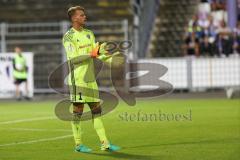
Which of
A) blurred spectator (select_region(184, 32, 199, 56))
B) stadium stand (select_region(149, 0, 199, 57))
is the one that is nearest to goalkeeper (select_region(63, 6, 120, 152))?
blurred spectator (select_region(184, 32, 199, 56))

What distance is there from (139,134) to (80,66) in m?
2.91

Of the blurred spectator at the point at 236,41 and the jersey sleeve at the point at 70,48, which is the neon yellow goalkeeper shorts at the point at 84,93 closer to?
the jersey sleeve at the point at 70,48

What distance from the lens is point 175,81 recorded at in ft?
90.3

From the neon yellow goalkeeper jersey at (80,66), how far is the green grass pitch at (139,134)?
2.94 feet

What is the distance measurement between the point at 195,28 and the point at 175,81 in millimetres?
2654

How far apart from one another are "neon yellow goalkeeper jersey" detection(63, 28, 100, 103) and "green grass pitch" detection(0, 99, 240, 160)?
90cm

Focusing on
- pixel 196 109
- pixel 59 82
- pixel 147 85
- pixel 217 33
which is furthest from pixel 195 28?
pixel 196 109

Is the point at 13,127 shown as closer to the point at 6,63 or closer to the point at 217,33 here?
the point at 6,63

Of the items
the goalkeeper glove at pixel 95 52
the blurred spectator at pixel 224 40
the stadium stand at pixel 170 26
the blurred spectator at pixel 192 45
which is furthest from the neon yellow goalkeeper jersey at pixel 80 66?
the stadium stand at pixel 170 26

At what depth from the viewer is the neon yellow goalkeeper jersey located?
10.8 metres

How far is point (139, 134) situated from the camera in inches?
524

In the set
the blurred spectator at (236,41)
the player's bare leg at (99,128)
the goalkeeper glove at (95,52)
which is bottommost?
the player's bare leg at (99,128)

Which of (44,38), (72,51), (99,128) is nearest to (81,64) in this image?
(72,51)

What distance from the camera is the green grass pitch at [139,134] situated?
10413 mm
